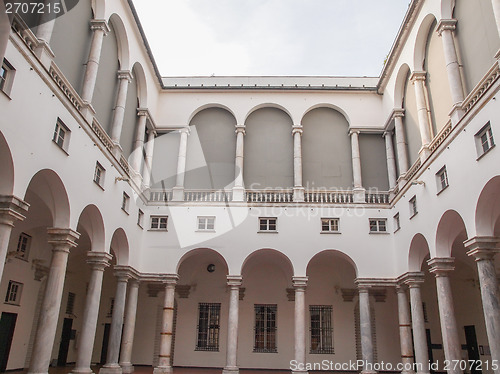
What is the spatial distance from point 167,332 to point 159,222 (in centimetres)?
485

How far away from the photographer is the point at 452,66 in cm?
1458

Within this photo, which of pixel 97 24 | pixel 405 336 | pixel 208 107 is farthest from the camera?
pixel 208 107

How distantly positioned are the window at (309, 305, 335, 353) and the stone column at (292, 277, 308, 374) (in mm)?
3675

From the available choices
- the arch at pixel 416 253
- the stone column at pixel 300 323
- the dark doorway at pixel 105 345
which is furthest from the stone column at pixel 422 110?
the dark doorway at pixel 105 345

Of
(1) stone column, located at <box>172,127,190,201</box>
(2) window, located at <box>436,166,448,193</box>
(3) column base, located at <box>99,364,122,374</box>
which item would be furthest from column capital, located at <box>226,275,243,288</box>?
(2) window, located at <box>436,166,448,193</box>

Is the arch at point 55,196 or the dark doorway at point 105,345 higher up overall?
the arch at point 55,196

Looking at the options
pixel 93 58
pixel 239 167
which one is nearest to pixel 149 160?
pixel 239 167

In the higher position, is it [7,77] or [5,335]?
[7,77]

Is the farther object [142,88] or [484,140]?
[142,88]

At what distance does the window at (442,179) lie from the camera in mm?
14009

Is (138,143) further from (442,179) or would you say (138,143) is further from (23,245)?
(442,179)

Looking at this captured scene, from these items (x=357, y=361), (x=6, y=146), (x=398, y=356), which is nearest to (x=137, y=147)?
(x=6, y=146)

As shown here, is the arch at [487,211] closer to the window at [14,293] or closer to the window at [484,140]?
the window at [484,140]

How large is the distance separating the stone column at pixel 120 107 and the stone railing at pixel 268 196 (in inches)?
256
